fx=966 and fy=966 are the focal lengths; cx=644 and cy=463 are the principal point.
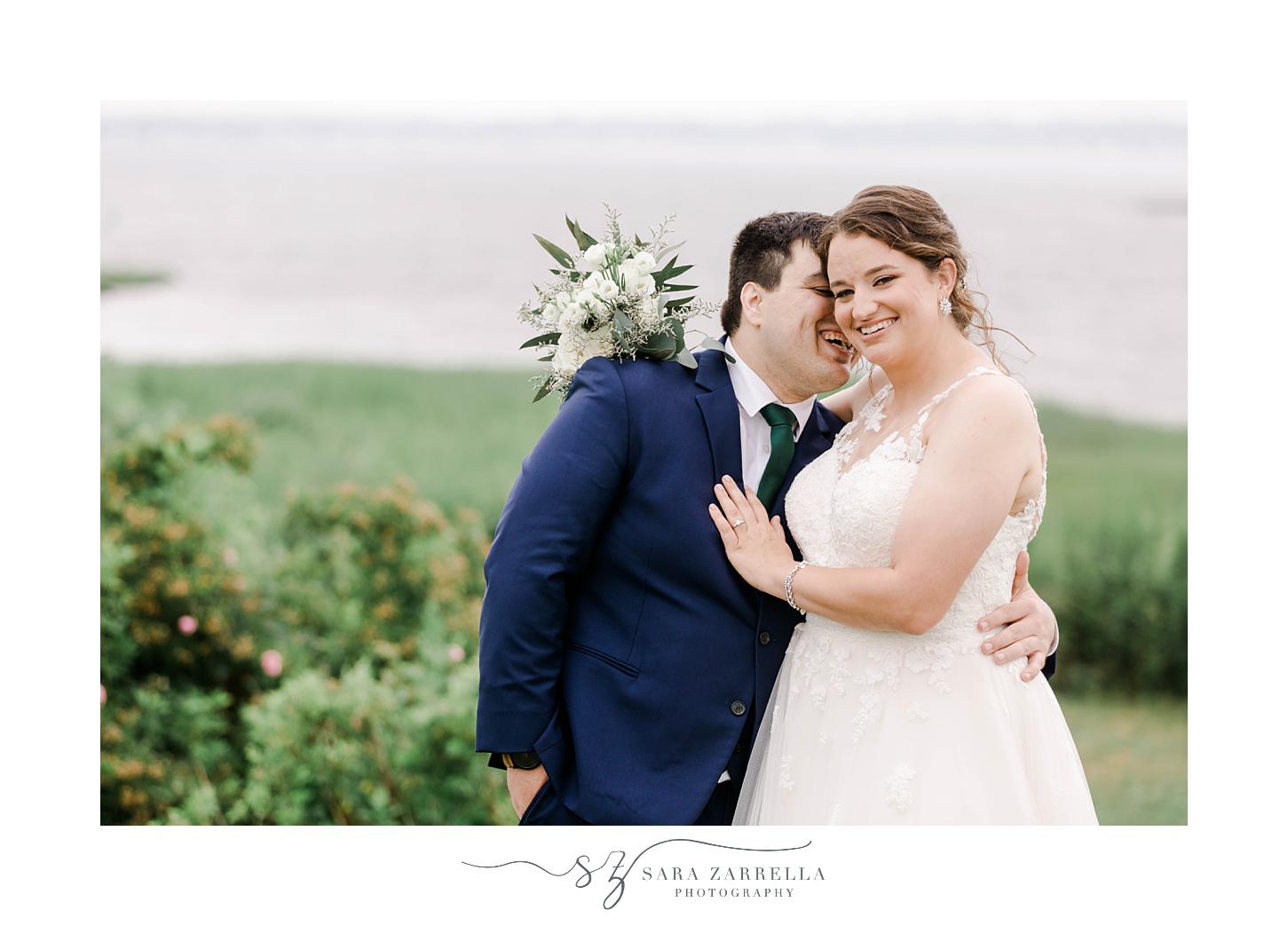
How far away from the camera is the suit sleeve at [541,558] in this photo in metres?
2.76

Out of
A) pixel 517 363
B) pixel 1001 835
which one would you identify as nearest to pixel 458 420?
pixel 517 363

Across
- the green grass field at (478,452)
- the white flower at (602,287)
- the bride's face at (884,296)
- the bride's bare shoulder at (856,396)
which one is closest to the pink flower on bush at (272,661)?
the green grass field at (478,452)

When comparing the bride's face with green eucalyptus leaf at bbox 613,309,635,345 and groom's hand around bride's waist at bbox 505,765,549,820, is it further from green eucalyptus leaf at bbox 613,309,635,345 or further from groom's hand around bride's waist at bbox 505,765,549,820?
groom's hand around bride's waist at bbox 505,765,549,820

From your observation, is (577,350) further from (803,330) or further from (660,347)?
(803,330)

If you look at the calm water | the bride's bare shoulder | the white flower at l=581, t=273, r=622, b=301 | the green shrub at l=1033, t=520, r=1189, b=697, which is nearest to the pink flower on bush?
the calm water

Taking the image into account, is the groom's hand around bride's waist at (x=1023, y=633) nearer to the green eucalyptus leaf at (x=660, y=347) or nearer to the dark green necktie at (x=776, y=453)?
the dark green necktie at (x=776, y=453)

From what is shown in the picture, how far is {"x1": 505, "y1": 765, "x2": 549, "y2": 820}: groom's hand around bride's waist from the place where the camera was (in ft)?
9.46

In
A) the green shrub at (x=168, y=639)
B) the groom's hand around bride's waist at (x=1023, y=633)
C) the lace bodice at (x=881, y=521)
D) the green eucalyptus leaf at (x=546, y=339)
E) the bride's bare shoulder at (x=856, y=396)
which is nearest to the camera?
the lace bodice at (x=881, y=521)


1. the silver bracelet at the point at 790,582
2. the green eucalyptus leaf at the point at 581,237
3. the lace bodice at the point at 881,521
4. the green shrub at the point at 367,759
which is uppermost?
the green eucalyptus leaf at the point at 581,237

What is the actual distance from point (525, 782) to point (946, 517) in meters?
1.45

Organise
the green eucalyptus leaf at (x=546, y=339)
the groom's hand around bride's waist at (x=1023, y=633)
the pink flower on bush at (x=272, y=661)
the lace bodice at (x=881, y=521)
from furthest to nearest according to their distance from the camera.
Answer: the pink flower on bush at (x=272, y=661)
the green eucalyptus leaf at (x=546, y=339)
the groom's hand around bride's waist at (x=1023, y=633)
the lace bodice at (x=881, y=521)

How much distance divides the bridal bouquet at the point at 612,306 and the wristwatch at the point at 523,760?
3.75ft

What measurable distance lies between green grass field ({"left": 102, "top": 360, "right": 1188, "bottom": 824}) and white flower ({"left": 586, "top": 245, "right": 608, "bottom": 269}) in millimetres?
3263

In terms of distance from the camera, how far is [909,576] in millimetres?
2574
